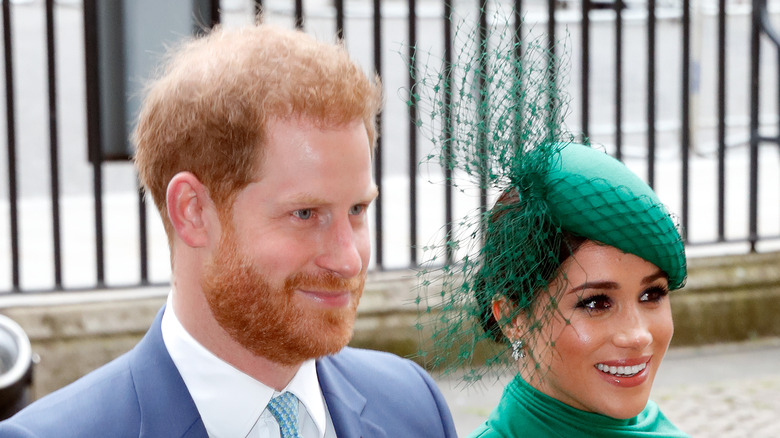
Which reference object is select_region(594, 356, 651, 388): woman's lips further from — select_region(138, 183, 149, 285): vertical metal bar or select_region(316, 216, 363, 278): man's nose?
select_region(138, 183, 149, 285): vertical metal bar

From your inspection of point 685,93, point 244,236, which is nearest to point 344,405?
point 244,236

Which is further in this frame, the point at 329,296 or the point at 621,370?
the point at 621,370

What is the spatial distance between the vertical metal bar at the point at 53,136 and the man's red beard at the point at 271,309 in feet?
10.6

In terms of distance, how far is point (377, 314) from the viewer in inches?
204

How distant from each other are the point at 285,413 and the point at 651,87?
4.33m

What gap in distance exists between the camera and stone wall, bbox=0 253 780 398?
15.5 feet

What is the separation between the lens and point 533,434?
2.18 m

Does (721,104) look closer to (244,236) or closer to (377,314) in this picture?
(377,314)

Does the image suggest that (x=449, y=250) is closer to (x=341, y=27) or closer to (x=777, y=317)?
(x=341, y=27)

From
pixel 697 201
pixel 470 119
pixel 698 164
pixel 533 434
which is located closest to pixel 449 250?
pixel 470 119

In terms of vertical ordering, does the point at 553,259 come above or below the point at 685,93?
below

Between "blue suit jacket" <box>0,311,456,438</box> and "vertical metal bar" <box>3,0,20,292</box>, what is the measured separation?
3051 millimetres

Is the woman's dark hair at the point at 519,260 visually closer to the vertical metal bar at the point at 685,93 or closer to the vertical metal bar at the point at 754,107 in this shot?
the vertical metal bar at the point at 685,93

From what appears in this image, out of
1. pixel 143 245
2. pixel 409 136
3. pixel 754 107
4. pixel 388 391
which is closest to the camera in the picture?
pixel 388 391
